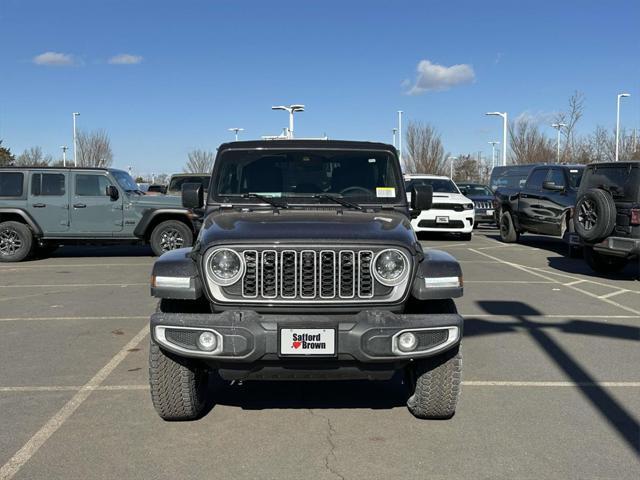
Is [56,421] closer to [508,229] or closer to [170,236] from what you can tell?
[170,236]

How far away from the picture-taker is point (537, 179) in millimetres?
15484

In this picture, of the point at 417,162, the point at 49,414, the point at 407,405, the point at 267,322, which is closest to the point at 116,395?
the point at 49,414

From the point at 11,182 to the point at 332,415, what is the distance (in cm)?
1113

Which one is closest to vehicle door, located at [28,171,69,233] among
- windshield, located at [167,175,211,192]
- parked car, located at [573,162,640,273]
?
windshield, located at [167,175,211,192]

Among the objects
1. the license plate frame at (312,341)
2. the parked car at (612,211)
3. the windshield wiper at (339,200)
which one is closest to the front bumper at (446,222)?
the parked car at (612,211)

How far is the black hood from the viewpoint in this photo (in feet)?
12.5

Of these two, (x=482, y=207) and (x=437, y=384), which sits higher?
(x=482, y=207)

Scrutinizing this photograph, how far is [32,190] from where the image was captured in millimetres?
13156

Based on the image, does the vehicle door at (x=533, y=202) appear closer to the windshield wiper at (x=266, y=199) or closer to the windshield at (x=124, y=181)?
the windshield at (x=124, y=181)

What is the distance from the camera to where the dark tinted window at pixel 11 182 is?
13.2 m

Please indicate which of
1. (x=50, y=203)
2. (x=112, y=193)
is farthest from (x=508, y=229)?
(x=50, y=203)

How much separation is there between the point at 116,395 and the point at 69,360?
46.6 inches

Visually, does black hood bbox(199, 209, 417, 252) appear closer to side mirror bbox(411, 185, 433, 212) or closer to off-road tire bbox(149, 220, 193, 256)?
side mirror bbox(411, 185, 433, 212)

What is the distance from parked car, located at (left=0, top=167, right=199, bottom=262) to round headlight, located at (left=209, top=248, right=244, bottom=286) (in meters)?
9.42
